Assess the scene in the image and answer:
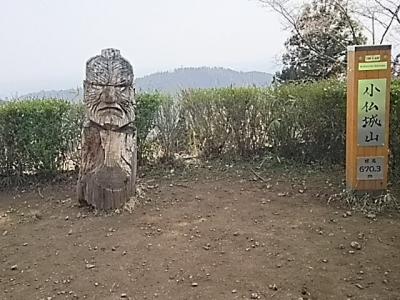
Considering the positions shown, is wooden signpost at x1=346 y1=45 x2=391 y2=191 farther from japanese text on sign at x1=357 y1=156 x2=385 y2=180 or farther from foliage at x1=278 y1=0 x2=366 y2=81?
foliage at x1=278 y1=0 x2=366 y2=81

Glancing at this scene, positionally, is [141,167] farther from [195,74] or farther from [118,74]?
[195,74]

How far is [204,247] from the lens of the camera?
172 inches

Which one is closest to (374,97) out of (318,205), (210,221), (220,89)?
(318,205)

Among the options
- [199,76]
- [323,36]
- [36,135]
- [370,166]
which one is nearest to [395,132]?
[370,166]

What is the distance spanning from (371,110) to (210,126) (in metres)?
2.72

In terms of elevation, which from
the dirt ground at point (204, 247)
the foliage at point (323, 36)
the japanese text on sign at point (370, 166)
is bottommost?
the dirt ground at point (204, 247)

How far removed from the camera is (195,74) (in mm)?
11602

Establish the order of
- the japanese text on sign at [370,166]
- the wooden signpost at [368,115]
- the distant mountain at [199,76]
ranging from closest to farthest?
the wooden signpost at [368,115], the japanese text on sign at [370,166], the distant mountain at [199,76]

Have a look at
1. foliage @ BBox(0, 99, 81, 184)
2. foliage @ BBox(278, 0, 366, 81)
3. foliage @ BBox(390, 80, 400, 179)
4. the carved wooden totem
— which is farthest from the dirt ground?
foliage @ BBox(278, 0, 366, 81)

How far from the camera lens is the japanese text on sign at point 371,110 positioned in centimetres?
529

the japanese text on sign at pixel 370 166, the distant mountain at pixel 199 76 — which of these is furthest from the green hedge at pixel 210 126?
the distant mountain at pixel 199 76

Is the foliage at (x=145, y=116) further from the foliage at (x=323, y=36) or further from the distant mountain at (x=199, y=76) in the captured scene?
the foliage at (x=323, y=36)

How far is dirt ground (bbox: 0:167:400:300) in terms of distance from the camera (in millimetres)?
3676

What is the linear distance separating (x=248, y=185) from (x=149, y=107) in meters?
1.84
